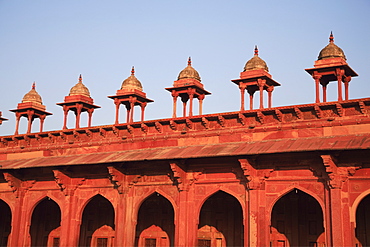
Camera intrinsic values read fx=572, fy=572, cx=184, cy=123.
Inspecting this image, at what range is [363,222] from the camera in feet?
64.5

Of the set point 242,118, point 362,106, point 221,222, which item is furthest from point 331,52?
point 221,222

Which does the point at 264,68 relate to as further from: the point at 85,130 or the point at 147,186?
the point at 85,130

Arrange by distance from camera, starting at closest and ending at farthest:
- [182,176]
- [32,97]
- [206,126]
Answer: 1. [182,176]
2. [206,126]
3. [32,97]

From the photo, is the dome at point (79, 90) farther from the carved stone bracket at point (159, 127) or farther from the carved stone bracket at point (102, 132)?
the carved stone bracket at point (159, 127)

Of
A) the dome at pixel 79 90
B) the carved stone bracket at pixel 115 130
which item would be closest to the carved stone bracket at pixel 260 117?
the carved stone bracket at pixel 115 130

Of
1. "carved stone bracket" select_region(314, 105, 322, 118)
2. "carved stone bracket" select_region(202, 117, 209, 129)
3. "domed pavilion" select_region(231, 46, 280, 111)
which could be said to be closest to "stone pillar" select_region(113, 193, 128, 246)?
"carved stone bracket" select_region(202, 117, 209, 129)

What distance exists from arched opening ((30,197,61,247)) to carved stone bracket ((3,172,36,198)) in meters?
1.68

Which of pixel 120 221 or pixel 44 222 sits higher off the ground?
pixel 44 222

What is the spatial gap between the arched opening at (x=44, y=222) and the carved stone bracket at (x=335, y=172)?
13895mm

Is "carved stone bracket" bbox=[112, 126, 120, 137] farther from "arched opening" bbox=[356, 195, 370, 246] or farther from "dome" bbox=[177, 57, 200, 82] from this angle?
"arched opening" bbox=[356, 195, 370, 246]

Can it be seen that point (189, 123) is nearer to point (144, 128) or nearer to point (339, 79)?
point (144, 128)

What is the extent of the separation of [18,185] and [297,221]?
12.3m

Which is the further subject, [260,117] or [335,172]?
[260,117]

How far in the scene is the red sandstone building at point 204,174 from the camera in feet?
61.7
